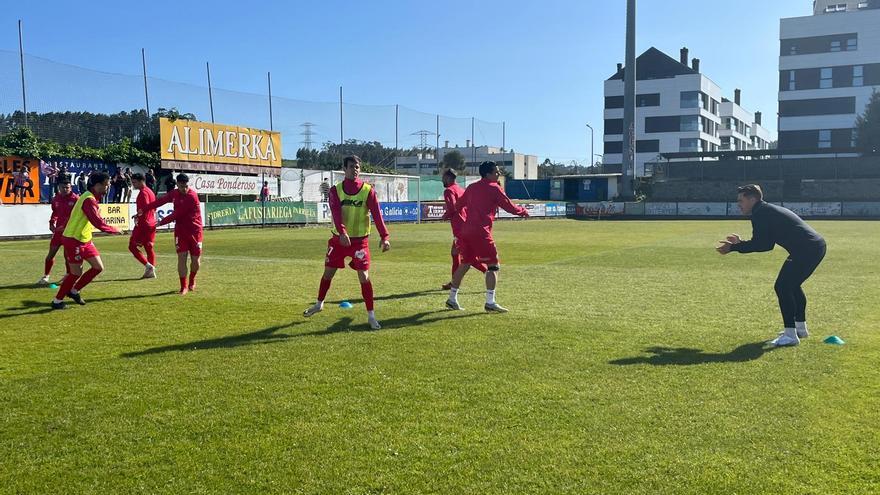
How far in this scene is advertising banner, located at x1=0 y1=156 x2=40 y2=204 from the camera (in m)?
28.4

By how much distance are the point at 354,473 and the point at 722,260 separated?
1459 cm

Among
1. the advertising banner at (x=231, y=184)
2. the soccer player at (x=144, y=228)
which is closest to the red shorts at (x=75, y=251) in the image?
the soccer player at (x=144, y=228)

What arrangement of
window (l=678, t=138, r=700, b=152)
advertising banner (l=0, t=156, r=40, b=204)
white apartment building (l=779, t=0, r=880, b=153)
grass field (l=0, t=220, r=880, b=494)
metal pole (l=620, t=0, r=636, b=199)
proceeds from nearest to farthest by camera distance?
grass field (l=0, t=220, r=880, b=494) → advertising banner (l=0, t=156, r=40, b=204) → metal pole (l=620, t=0, r=636, b=199) → white apartment building (l=779, t=0, r=880, b=153) → window (l=678, t=138, r=700, b=152)

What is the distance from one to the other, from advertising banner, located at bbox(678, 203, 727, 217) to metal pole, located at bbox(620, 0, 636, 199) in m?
4.90

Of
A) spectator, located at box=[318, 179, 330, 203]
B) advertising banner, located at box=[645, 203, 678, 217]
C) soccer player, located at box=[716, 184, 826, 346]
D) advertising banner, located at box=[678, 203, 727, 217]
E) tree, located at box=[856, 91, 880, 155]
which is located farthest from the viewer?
tree, located at box=[856, 91, 880, 155]

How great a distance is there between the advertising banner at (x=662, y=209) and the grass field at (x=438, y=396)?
144ft

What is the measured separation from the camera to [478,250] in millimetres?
9555

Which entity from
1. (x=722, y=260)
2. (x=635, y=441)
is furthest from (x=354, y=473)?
(x=722, y=260)

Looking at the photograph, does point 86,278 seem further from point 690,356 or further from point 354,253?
point 690,356

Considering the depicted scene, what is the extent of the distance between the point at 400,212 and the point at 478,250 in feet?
109

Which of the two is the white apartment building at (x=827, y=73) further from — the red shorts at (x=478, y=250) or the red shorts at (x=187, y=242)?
the red shorts at (x=187, y=242)

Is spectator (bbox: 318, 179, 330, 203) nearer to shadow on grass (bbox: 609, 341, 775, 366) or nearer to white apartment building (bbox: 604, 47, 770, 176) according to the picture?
shadow on grass (bbox: 609, 341, 775, 366)

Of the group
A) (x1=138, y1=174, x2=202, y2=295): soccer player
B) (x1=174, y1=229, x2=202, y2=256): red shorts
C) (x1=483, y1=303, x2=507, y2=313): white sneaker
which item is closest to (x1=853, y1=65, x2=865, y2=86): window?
(x1=483, y1=303, x2=507, y2=313): white sneaker

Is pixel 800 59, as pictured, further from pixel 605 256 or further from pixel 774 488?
pixel 774 488
